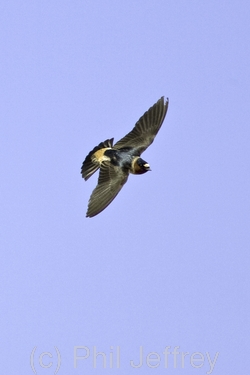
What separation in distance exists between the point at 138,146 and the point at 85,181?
122 centimetres

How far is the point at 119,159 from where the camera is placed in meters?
13.2

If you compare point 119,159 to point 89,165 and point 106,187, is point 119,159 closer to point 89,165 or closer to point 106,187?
point 89,165

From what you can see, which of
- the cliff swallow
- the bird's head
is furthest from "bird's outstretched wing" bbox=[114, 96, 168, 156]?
the bird's head

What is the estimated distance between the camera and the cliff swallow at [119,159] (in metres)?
12.7

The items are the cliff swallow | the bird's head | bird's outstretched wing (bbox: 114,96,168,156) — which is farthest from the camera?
bird's outstretched wing (bbox: 114,96,168,156)

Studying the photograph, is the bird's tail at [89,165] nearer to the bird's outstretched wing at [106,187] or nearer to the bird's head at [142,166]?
the bird's outstretched wing at [106,187]

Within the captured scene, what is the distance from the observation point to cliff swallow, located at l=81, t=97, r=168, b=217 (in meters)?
12.7

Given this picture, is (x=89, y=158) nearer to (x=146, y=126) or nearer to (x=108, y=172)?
(x=108, y=172)

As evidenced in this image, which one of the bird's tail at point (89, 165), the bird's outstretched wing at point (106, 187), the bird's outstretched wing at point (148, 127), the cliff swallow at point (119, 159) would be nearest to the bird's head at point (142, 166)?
the cliff swallow at point (119, 159)

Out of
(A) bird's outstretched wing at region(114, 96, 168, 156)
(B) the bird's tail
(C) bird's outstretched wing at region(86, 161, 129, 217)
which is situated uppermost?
(A) bird's outstretched wing at region(114, 96, 168, 156)

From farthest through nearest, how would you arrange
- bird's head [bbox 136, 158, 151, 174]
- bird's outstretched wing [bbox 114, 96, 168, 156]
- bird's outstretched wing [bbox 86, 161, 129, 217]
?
1. bird's outstretched wing [bbox 114, 96, 168, 156]
2. bird's head [bbox 136, 158, 151, 174]
3. bird's outstretched wing [bbox 86, 161, 129, 217]

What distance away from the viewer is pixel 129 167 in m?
13.2

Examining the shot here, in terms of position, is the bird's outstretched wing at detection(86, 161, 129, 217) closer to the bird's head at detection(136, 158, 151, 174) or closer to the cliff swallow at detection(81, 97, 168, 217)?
the cliff swallow at detection(81, 97, 168, 217)

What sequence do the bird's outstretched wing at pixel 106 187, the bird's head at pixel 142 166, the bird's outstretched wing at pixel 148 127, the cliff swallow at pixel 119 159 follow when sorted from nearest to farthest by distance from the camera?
1. the bird's outstretched wing at pixel 106 187
2. the cliff swallow at pixel 119 159
3. the bird's head at pixel 142 166
4. the bird's outstretched wing at pixel 148 127
